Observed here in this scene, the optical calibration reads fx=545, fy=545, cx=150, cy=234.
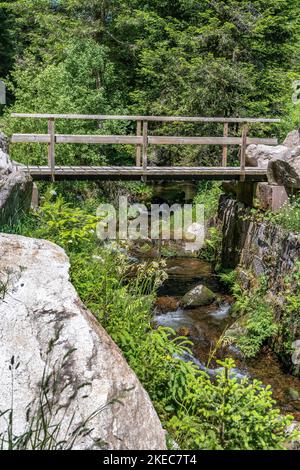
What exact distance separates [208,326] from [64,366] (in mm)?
6329

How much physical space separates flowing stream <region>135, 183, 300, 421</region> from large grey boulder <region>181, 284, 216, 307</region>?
0.35 feet

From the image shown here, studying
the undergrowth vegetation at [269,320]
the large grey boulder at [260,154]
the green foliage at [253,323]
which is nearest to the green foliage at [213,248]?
the large grey boulder at [260,154]

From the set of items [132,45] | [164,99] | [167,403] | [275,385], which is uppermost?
[132,45]

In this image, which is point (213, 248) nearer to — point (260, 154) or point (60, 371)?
point (260, 154)

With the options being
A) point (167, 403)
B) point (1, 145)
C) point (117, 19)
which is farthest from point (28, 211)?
point (117, 19)

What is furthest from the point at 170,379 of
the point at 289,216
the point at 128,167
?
the point at 128,167

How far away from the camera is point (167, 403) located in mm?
3646

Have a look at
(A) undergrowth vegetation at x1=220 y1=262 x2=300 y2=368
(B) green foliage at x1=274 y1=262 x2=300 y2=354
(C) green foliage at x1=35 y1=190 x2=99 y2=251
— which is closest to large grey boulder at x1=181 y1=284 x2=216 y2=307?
(A) undergrowth vegetation at x1=220 y1=262 x2=300 y2=368

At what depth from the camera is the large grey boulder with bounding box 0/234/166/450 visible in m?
2.74

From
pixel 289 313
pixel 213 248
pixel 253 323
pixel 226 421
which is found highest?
pixel 226 421

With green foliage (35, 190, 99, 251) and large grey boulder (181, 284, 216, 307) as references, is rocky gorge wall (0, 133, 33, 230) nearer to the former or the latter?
green foliage (35, 190, 99, 251)

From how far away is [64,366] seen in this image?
117 inches

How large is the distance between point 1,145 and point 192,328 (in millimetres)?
4262
